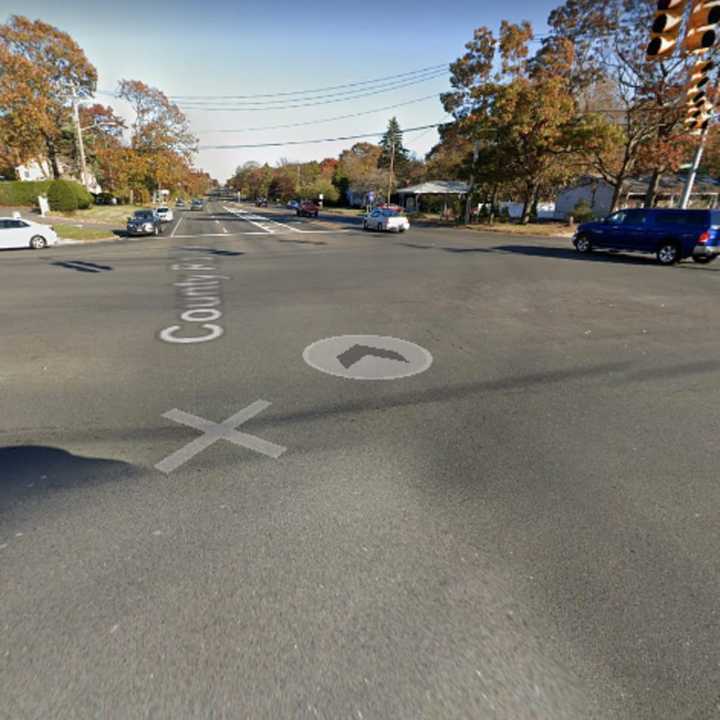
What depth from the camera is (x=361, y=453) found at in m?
3.15

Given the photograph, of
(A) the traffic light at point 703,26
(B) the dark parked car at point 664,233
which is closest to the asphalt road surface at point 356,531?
(A) the traffic light at point 703,26

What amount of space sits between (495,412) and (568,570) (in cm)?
178

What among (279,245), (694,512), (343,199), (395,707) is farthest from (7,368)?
(343,199)

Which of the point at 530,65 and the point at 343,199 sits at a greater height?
the point at 530,65

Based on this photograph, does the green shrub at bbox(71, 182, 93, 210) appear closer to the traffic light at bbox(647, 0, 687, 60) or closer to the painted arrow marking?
the painted arrow marking

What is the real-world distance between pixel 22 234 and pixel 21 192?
926 inches

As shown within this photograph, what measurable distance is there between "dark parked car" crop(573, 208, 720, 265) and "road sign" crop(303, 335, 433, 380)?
12.3 meters

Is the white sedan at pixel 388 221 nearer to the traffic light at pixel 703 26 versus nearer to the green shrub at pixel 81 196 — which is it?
the traffic light at pixel 703 26

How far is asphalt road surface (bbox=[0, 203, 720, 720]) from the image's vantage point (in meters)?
1.64

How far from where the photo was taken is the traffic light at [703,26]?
5.13m

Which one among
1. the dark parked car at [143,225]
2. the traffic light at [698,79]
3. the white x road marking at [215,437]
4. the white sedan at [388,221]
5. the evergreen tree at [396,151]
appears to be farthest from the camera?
the evergreen tree at [396,151]

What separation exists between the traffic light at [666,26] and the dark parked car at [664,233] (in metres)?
9.01

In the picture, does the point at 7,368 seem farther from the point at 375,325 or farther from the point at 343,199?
the point at 343,199

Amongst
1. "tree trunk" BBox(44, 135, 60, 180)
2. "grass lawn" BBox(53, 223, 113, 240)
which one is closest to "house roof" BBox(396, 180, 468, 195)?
"grass lawn" BBox(53, 223, 113, 240)
